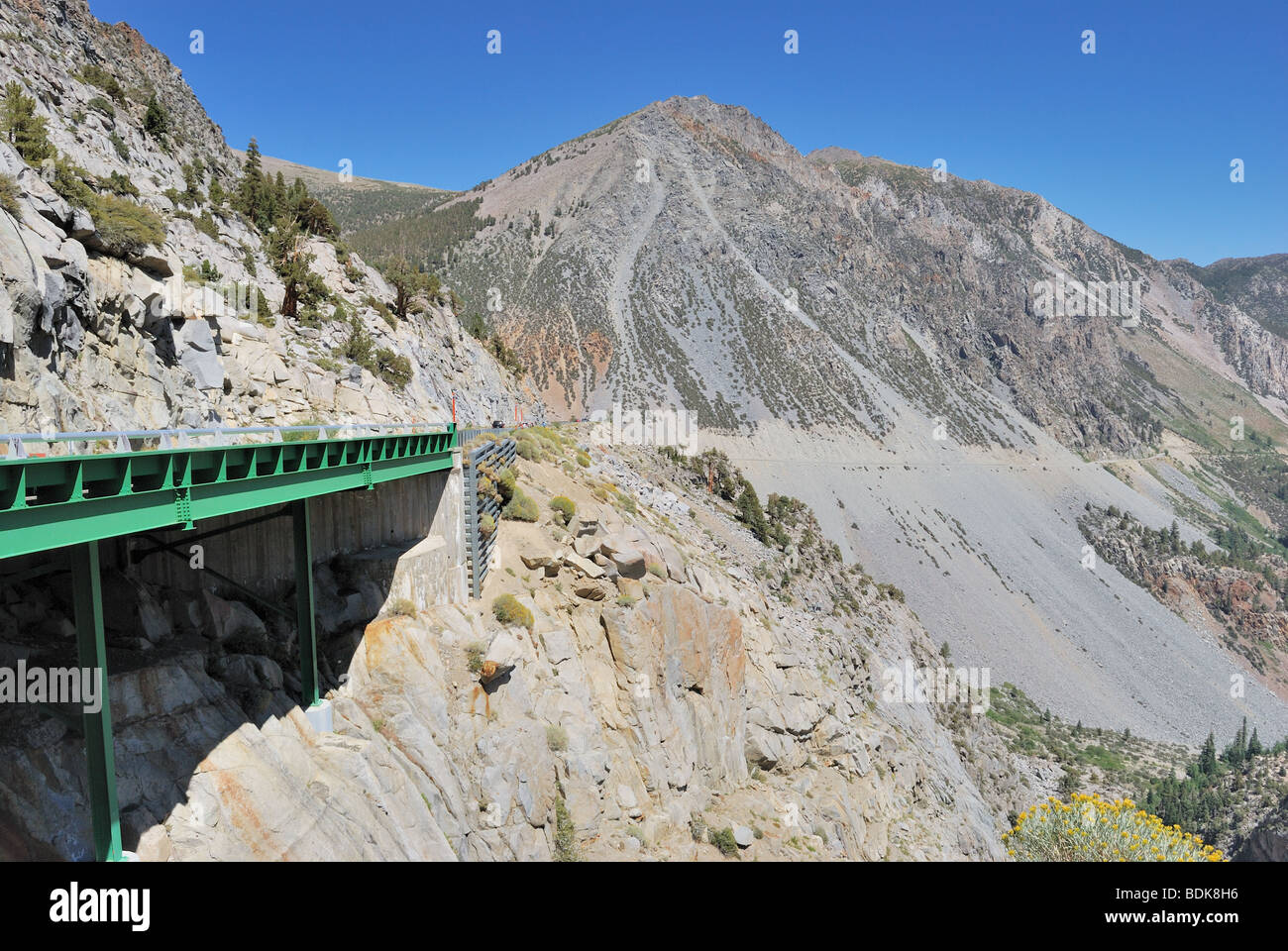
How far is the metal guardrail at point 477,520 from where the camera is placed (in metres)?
17.9

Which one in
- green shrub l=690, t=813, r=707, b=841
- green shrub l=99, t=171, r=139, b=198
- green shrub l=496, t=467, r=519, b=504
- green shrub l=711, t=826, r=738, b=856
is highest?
green shrub l=99, t=171, r=139, b=198

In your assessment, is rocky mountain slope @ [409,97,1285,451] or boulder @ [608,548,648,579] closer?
boulder @ [608,548,648,579]

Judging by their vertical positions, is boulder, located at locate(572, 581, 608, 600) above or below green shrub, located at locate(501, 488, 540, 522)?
below

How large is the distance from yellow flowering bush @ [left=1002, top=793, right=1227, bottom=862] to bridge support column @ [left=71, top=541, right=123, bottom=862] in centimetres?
1295

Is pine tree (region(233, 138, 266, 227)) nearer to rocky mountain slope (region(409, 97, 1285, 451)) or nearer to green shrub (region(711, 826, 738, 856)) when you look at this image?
green shrub (region(711, 826, 738, 856))

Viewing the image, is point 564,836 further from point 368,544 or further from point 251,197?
point 251,197

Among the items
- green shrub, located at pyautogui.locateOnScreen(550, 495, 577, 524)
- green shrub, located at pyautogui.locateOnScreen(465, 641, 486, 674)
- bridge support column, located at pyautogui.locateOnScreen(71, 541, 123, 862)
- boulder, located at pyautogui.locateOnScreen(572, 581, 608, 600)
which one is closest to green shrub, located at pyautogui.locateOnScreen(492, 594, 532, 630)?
green shrub, located at pyautogui.locateOnScreen(465, 641, 486, 674)

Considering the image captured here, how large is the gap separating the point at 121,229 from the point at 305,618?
11.2 meters

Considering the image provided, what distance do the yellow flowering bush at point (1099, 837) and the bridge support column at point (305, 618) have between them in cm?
1262

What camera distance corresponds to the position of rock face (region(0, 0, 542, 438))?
13.3 m

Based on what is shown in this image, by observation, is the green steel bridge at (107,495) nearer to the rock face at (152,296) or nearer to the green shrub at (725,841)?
the rock face at (152,296)

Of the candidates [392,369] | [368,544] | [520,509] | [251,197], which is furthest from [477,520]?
[251,197]

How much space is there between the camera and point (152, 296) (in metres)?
16.8
